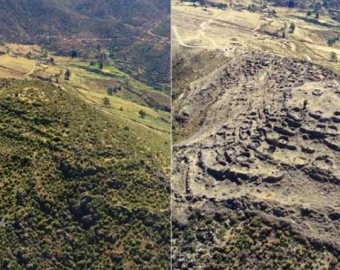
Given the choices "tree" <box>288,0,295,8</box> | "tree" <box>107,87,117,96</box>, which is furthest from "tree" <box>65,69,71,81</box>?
"tree" <box>288,0,295,8</box>

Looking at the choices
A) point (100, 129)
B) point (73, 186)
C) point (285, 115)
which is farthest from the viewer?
point (100, 129)

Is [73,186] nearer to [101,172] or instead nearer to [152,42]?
[101,172]

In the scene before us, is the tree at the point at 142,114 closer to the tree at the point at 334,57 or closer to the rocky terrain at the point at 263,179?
the tree at the point at 334,57

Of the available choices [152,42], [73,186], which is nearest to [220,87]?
[73,186]

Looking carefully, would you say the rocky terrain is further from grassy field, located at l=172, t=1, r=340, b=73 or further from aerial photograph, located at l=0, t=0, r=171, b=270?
grassy field, located at l=172, t=1, r=340, b=73

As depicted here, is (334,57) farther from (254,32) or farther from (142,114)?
(142,114)
